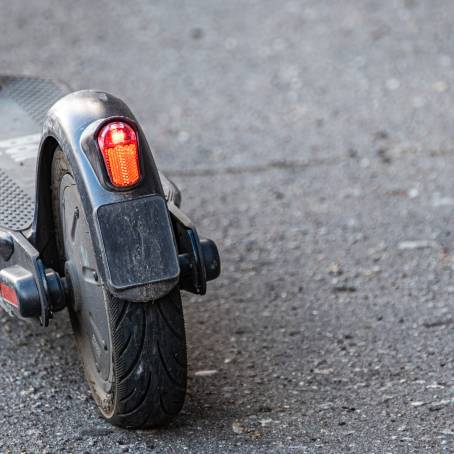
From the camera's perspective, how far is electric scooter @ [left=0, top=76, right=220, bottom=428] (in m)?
2.67

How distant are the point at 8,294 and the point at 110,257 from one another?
16.8 inches

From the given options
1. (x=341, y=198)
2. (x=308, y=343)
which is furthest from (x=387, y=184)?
(x=308, y=343)

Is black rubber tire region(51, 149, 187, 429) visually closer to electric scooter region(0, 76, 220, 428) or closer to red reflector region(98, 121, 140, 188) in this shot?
electric scooter region(0, 76, 220, 428)

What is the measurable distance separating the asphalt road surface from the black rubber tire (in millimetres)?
109

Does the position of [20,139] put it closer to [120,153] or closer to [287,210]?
[120,153]

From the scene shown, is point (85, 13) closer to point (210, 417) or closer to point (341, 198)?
point (341, 198)

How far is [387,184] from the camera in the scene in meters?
4.81

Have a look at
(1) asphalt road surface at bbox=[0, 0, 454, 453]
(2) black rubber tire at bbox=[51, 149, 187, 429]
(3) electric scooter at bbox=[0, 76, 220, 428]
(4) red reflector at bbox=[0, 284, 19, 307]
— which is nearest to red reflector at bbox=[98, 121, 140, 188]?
(3) electric scooter at bbox=[0, 76, 220, 428]

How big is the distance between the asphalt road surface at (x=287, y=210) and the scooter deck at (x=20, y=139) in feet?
1.73

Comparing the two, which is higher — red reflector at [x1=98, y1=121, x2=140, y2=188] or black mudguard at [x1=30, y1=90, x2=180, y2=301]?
red reflector at [x1=98, y1=121, x2=140, y2=188]

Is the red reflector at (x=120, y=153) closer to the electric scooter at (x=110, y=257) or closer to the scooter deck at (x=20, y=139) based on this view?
the electric scooter at (x=110, y=257)

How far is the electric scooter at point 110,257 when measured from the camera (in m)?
2.67

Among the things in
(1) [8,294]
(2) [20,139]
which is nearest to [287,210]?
(2) [20,139]

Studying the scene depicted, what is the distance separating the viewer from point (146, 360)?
2742 millimetres
